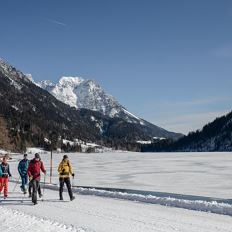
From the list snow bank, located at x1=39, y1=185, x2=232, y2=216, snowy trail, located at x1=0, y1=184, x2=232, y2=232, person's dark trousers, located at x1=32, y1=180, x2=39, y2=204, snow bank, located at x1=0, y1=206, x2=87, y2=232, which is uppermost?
person's dark trousers, located at x1=32, y1=180, x2=39, y2=204

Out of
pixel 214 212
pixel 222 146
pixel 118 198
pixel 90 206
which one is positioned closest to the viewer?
pixel 214 212

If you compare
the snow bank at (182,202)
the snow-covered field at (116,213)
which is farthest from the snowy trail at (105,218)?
the snow bank at (182,202)

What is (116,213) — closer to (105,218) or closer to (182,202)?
(105,218)

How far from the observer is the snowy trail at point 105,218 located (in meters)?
11.9

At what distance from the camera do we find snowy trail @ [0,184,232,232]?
11.9 meters

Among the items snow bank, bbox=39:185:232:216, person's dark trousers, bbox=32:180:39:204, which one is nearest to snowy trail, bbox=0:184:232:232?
person's dark trousers, bbox=32:180:39:204

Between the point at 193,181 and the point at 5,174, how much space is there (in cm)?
1088

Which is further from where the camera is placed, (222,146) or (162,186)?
(222,146)

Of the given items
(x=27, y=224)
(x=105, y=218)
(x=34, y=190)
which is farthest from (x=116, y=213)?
(x=34, y=190)

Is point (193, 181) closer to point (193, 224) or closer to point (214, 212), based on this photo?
point (214, 212)

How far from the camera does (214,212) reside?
14750mm

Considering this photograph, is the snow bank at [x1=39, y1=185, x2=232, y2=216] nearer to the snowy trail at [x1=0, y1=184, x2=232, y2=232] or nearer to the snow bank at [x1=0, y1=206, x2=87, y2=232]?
the snowy trail at [x1=0, y1=184, x2=232, y2=232]

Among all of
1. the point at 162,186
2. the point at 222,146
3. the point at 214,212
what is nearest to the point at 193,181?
the point at 162,186

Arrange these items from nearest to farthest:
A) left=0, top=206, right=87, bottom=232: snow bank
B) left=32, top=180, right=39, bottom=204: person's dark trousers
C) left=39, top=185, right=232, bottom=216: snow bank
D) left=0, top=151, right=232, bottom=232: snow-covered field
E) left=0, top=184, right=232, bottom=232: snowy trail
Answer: left=0, top=206, right=87, bottom=232: snow bank
left=0, top=184, right=232, bottom=232: snowy trail
left=0, top=151, right=232, bottom=232: snow-covered field
left=39, top=185, right=232, bottom=216: snow bank
left=32, top=180, right=39, bottom=204: person's dark trousers
